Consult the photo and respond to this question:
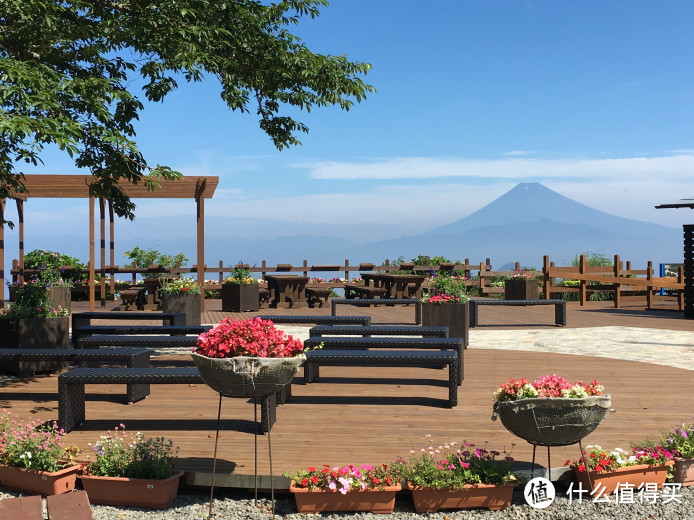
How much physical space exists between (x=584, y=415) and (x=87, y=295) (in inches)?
811

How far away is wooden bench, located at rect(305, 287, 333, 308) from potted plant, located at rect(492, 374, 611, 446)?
14762 mm

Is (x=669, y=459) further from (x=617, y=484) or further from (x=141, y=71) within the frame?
(x=141, y=71)

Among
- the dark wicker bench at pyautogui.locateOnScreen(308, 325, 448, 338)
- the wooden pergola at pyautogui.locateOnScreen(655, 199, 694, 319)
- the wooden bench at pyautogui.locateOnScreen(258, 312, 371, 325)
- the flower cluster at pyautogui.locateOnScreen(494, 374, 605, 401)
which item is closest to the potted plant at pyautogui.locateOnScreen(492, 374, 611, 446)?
the flower cluster at pyautogui.locateOnScreen(494, 374, 605, 401)

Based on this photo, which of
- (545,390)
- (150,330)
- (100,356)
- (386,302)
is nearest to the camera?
(545,390)

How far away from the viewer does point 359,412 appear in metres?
6.74

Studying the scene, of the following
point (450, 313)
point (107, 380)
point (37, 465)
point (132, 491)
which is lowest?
point (132, 491)

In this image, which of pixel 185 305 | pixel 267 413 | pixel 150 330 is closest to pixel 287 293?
pixel 185 305

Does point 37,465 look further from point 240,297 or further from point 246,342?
point 240,297

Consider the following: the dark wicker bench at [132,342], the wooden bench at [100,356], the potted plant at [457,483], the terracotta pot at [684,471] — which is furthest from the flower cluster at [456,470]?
the dark wicker bench at [132,342]

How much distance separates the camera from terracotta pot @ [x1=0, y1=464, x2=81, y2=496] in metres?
4.67

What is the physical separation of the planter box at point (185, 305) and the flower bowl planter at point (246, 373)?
32.3 feet

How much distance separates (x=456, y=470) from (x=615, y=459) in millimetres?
1131

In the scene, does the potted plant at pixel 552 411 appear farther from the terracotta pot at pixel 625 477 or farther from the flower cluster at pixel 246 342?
the flower cluster at pixel 246 342

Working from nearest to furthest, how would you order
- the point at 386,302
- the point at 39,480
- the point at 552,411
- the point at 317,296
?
1. the point at 552,411
2. the point at 39,480
3. the point at 386,302
4. the point at 317,296
